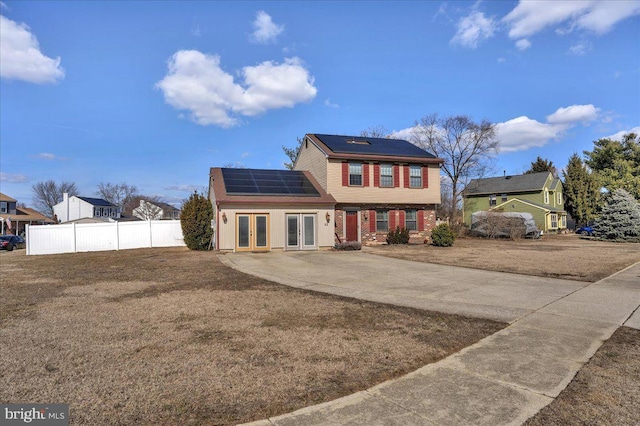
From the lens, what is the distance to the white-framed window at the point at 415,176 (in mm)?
23219

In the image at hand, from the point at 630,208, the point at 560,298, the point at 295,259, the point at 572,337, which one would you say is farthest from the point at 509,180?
the point at 572,337

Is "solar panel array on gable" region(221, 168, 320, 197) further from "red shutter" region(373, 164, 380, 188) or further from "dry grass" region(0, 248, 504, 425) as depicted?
"dry grass" region(0, 248, 504, 425)

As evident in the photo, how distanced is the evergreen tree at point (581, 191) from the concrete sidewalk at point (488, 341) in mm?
38040

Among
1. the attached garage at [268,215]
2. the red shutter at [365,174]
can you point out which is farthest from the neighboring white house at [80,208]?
the red shutter at [365,174]

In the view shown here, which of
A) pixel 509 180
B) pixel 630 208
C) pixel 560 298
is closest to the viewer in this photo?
pixel 560 298

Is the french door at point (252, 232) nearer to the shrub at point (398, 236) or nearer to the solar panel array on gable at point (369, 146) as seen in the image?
the solar panel array on gable at point (369, 146)

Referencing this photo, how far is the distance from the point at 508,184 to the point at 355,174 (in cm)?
3079

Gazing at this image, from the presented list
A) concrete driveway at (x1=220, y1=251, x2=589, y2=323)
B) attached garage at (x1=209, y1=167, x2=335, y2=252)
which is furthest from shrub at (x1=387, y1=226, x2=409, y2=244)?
concrete driveway at (x1=220, y1=251, x2=589, y2=323)

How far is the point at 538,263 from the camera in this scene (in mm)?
13867

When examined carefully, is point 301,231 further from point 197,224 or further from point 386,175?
point 386,175

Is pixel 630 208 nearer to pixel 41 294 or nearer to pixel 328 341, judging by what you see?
pixel 328 341

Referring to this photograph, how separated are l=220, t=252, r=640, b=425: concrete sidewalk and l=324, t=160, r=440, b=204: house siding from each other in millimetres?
10133

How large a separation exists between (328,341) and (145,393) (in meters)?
2.36

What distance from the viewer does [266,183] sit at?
816 inches
